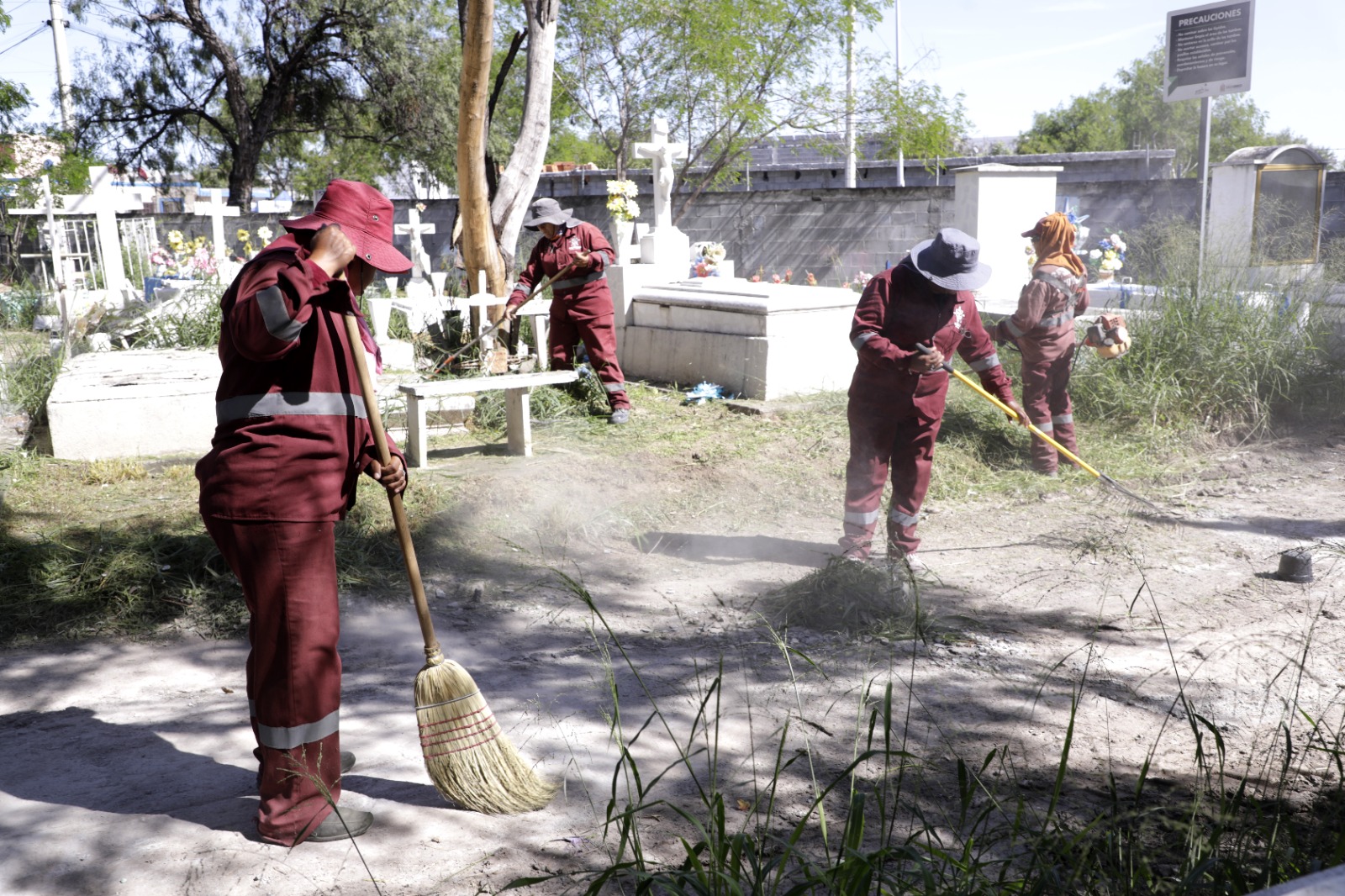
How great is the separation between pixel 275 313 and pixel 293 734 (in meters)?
1.06

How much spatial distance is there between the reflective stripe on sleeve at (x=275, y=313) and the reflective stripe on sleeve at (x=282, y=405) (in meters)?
0.26

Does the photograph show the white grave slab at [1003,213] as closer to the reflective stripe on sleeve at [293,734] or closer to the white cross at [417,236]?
the white cross at [417,236]

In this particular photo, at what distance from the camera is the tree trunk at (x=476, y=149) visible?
7785 millimetres

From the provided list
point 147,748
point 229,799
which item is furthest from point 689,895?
point 147,748

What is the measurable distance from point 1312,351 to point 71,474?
858 cm

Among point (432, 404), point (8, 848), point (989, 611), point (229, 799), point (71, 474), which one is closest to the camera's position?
point (8, 848)

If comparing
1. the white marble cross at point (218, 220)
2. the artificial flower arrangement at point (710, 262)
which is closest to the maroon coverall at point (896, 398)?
the artificial flower arrangement at point (710, 262)

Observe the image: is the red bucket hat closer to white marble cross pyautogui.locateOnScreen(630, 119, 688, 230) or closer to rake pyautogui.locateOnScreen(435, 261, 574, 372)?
rake pyautogui.locateOnScreen(435, 261, 574, 372)

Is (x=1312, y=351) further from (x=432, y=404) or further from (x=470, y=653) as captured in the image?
(x=470, y=653)

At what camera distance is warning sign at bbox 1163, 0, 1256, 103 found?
9922 mm

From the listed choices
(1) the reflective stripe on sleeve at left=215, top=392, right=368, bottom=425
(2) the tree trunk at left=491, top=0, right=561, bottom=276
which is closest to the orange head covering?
(2) the tree trunk at left=491, top=0, right=561, bottom=276

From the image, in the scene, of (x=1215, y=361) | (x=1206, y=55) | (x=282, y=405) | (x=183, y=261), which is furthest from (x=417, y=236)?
(x=282, y=405)

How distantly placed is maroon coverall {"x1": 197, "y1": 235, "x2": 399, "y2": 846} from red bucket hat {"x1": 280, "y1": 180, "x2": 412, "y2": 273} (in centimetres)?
11

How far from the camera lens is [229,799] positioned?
3.08 meters
